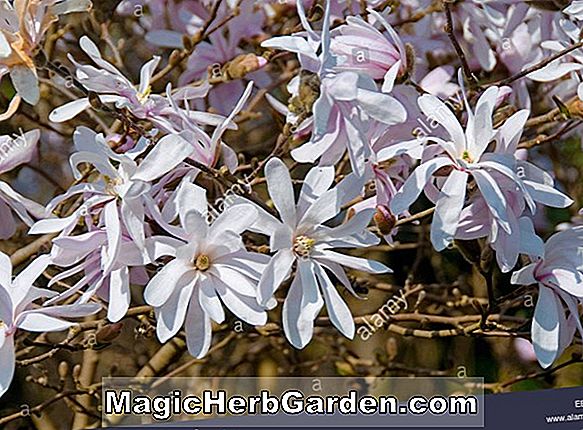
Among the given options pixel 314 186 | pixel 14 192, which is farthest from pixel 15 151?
pixel 314 186

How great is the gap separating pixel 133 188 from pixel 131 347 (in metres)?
0.78

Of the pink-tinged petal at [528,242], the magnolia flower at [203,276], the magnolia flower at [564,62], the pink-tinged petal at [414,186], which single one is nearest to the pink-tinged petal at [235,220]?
the magnolia flower at [203,276]

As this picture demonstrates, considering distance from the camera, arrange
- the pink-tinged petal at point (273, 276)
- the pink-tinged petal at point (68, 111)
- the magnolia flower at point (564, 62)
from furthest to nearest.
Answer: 1. the magnolia flower at point (564, 62)
2. the pink-tinged petal at point (68, 111)
3. the pink-tinged petal at point (273, 276)

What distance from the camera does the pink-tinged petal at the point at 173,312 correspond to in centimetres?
63

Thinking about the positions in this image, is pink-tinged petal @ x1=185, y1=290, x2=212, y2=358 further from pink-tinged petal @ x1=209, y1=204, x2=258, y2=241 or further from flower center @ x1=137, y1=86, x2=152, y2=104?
flower center @ x1=137, y1=86, x2=152, y2=104

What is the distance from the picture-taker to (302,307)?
646mm

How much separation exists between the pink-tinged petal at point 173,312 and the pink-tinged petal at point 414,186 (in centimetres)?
15

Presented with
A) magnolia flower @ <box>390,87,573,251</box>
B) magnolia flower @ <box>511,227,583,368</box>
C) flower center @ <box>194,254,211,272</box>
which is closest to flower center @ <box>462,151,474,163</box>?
magnolia flower @ <box>390,87,573,251</box>

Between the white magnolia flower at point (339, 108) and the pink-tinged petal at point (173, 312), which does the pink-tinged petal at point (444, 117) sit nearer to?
the white magnolia flower at point (339, 108)

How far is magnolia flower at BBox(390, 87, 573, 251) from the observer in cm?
65

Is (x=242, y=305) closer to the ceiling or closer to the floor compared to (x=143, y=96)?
closer to the floor

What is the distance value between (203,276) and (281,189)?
83 mm

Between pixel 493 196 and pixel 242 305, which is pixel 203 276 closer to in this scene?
pixel 242 305

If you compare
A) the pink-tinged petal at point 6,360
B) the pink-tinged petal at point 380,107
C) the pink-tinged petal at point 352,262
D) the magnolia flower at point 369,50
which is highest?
the magnolia flower at point 369,50
